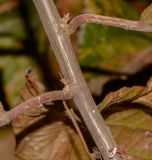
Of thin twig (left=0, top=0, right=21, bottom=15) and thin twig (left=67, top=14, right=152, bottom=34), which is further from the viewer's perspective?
thin twig (left=0, top=0, right=21, bottom=15)

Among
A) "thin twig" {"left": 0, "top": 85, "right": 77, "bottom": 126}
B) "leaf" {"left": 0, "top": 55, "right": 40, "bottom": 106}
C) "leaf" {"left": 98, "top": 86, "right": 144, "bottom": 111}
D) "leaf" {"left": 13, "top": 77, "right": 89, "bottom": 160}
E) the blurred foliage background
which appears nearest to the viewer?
"thin twig" {"left": 0, "top": 85, "right": 77, "bottom": 126}

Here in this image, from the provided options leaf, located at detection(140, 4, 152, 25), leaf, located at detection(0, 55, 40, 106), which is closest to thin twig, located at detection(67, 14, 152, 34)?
leaf, located at detection(140, 4, 152, 25)

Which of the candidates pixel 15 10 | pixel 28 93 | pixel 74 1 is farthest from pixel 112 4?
pixel 28 93

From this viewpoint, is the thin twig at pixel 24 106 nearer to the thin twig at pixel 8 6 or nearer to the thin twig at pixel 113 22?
the thin twig at pixel 113 22

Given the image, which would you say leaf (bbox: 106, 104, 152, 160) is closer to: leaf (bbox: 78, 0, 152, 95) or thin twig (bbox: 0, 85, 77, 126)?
thin twig (bbox: 0, 85, 77, 126)

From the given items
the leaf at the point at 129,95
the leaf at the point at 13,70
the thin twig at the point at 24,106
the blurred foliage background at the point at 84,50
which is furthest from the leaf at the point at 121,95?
the leaf at the point at 13,70
